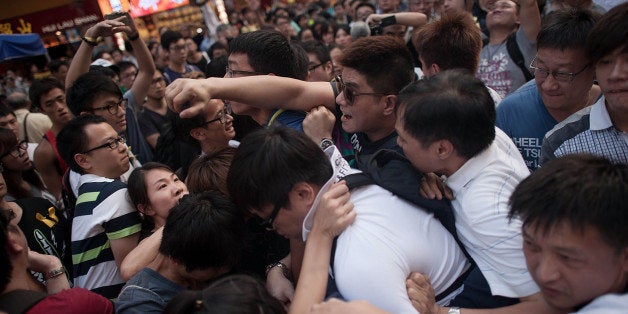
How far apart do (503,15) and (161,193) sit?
2.80 metres

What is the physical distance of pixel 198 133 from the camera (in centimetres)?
306

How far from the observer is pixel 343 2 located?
35.5 ft

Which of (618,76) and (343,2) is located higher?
(343,2)

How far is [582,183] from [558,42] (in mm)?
1115

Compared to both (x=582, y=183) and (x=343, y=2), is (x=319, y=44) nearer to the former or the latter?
(x=582, y=183)

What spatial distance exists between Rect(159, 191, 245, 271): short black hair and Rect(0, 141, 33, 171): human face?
2144 millimetres

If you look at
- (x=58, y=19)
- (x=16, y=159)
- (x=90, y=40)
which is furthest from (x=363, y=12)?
(x=58, y=19)

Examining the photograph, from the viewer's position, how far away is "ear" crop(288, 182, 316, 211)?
157 centimetres

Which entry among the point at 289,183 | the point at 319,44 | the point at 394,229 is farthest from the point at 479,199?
the point at 319,44

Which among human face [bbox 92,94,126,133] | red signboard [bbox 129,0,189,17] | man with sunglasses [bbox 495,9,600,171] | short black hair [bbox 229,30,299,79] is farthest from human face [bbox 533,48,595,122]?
red signboard [bbox 129,0,189,17]

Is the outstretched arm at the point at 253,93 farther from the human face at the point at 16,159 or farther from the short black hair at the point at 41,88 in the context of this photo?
the short black hair at the point at 41,88

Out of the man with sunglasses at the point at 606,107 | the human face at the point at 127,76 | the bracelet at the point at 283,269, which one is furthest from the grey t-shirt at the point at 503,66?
the human face at the point at 127,76

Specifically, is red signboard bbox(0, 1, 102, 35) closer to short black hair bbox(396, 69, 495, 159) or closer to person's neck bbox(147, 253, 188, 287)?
person's neck bbox(147, 253, 188, 287)

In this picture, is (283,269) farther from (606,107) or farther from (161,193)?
(606,107)
